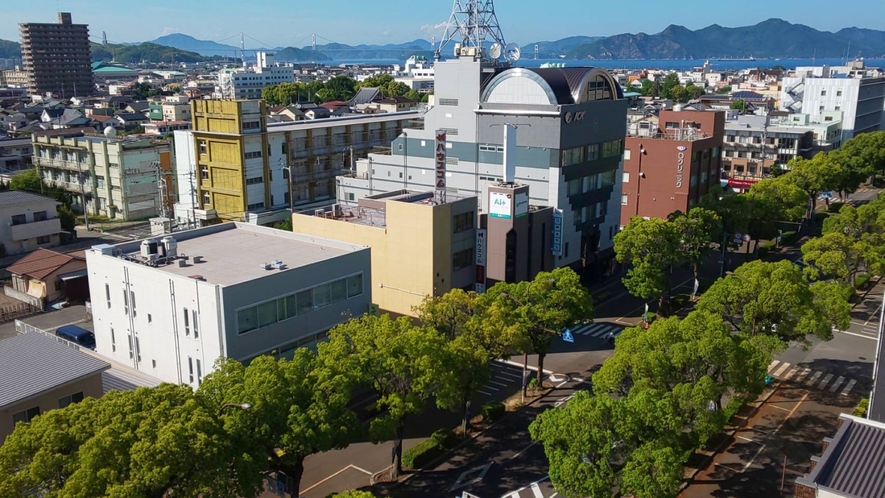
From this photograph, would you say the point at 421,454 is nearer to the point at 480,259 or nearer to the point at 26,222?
the point at 480,259

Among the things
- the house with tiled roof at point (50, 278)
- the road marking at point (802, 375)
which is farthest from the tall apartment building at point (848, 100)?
the house with tiled roof at point (50, 278)

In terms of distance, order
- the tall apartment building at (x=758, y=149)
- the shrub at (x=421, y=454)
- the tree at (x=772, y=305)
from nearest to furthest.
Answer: the shrub at (x=421, y=454) → the tree at (x=772, y=305) → the tall apartment building at (x=758, y=149)

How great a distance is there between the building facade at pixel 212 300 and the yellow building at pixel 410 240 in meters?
5.99

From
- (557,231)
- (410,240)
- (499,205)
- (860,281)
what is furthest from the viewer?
(860,281)

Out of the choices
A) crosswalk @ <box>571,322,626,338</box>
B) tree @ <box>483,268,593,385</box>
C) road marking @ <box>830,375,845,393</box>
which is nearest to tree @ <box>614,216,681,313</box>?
crosswalk @ <box>571,322,626,338</box>

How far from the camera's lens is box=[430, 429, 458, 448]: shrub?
34.2 meters

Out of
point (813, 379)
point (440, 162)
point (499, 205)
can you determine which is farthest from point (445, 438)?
point (813, 379)

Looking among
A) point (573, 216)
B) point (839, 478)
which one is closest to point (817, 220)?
point (573, 216)

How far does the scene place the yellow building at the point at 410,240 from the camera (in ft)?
153

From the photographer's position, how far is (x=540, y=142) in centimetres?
5706

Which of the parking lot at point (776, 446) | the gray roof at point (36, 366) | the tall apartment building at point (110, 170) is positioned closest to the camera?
the gray roof at point (36, 366)

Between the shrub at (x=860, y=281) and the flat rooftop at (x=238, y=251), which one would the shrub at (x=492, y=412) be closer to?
the flat rooftop at (x=238, y=251)

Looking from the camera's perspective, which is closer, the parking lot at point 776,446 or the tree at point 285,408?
the tree at point 285,408

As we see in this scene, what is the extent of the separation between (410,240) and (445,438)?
16.4 m
